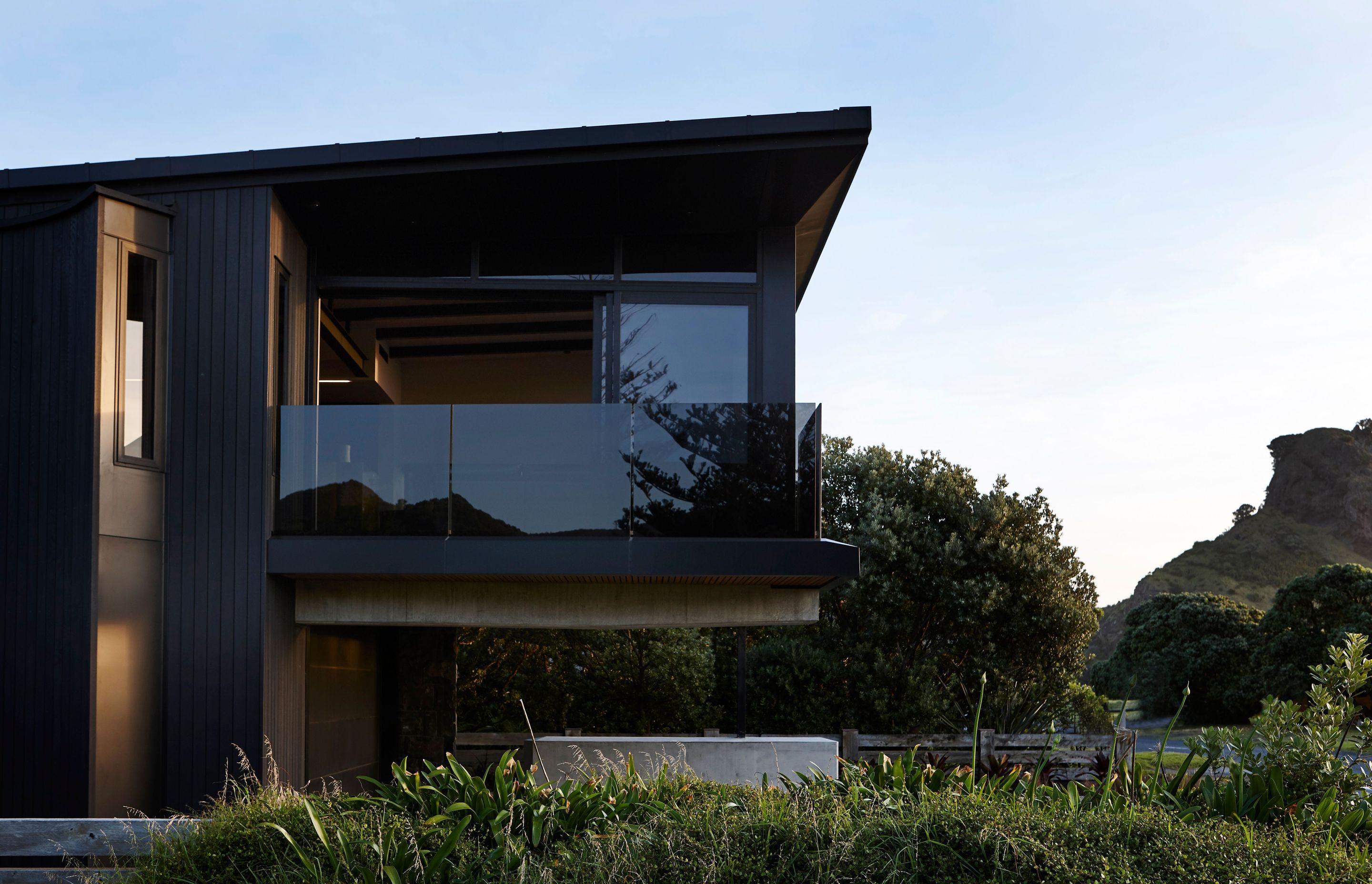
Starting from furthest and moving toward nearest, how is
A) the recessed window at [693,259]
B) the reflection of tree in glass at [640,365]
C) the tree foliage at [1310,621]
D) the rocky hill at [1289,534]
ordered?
the rocky hill at [1289,534] < the tree foliage at [1310,621] < the recessed window at [693,259] < the reflection of tree in glass at [640,365]

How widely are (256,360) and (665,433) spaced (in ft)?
11.5

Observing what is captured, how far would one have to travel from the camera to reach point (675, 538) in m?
8.34

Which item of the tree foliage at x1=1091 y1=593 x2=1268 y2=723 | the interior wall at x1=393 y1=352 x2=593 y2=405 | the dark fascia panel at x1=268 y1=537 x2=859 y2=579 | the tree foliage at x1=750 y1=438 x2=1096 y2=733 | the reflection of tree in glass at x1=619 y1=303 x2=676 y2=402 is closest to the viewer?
the dark fascia panel at x1=268 y1=537 x2=859 y2=579

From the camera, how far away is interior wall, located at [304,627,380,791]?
947 cm

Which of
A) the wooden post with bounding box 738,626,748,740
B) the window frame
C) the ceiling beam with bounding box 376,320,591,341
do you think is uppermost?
the ceiling beam with bounding box 376,320,591,341

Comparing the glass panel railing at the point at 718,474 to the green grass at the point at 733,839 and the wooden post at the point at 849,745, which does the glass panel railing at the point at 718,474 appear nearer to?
the green grass at the point at 733,839

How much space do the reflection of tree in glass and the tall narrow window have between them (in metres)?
3.99

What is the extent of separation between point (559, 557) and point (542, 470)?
2.51 feet

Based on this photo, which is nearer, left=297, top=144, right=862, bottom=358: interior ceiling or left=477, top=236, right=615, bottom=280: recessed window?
left=297, top=144, right=862, bottom=358: interior ceiling

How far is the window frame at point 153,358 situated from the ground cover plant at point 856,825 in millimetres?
3818

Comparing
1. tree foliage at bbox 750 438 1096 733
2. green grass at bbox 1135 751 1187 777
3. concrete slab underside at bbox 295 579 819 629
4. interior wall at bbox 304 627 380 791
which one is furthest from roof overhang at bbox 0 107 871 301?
green grass at bbox 1135 751 1187 777

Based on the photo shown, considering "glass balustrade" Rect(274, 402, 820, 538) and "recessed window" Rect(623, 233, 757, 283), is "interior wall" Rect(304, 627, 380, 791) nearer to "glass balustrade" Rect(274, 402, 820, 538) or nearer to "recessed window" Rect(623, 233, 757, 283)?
"glass balustrade" Rect(274, 402, 820, 538)

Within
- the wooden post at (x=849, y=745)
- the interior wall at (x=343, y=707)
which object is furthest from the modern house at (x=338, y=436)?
the wooden post at (x=849, y=745)

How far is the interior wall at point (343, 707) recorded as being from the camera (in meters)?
9.47
